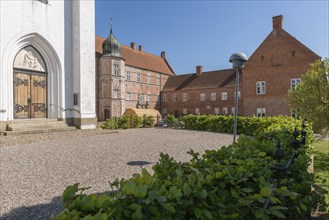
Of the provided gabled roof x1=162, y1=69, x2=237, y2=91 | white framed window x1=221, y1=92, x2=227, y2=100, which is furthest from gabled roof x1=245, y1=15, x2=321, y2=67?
white framed window x1=221, y1=92, x2=227, y2=100

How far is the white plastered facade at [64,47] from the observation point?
13430mm

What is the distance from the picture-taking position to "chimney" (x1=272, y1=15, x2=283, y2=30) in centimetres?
2594

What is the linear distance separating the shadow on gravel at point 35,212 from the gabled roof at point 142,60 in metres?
34.9

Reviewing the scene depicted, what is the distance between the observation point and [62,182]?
4871 mm

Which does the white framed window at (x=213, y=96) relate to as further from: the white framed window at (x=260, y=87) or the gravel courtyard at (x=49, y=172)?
the gravel courtyard at (x=49, y=172)

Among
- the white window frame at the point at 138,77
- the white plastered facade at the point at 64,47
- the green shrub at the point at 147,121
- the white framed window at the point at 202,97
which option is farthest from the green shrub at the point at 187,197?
the white window frame at the point at 138,77

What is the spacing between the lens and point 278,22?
26141 millimetres

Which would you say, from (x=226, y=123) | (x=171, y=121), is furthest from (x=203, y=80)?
(x=226, y=123)

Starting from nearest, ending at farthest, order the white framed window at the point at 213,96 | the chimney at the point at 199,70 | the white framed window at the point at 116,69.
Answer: the white framed window at the point at 116,69 → the white framed window at the point at 213,96 → the chimney at the point at 199,70

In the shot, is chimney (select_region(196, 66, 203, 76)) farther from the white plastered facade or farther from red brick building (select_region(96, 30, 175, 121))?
the white plastered facade

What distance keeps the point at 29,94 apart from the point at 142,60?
32.0 m

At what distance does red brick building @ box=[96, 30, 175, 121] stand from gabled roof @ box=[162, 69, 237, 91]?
273 cm

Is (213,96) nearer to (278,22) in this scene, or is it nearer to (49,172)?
(278,22)

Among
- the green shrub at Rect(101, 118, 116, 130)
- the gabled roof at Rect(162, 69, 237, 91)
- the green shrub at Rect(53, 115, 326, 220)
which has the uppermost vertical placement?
the gabled roof at Rect(162, 69, 237, 91)
